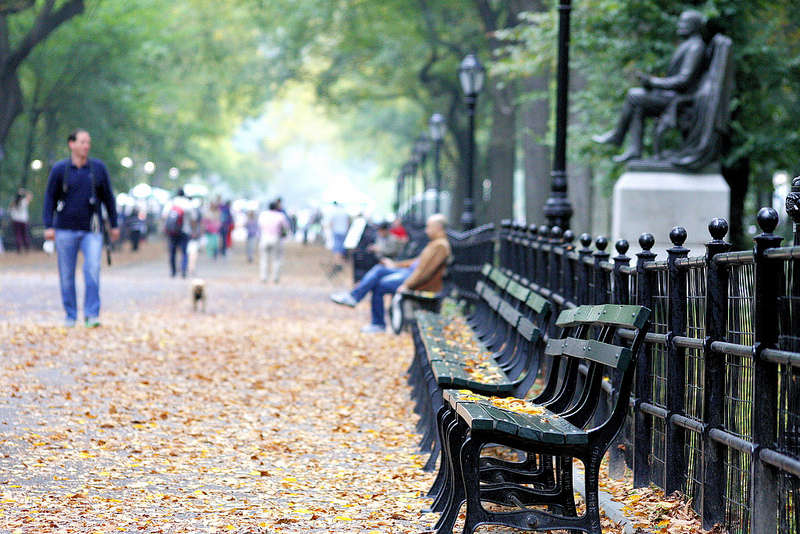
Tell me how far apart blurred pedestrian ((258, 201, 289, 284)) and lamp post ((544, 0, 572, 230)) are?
13.8 metres

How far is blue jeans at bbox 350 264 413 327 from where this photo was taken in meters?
15.3

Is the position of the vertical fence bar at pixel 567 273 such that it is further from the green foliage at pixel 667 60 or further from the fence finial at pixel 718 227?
the green foliage at pixel 667 60

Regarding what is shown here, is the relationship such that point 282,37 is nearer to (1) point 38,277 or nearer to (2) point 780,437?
(1) point 38,277

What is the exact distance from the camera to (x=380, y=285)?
15.4 metres

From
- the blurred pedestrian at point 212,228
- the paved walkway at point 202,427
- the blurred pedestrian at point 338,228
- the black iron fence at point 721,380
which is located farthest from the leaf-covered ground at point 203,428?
the blurred pedestrian at point 212,228

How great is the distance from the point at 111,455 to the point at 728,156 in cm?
1523

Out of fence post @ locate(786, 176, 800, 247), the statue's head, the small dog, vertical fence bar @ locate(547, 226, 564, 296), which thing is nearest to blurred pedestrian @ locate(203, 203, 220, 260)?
the small dog

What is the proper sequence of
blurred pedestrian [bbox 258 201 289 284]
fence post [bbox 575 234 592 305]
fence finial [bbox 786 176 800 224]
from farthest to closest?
blurred pedestrian [bbox 258 201 289 284], fence post [bbox 575 234 592 305], fence finial [bbox 786 176 800 224]

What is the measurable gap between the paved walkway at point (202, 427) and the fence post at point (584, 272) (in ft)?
4.75

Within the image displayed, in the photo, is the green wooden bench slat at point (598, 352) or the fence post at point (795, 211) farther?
the green wooden bench slat at point (598, 352)

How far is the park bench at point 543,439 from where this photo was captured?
4.87m

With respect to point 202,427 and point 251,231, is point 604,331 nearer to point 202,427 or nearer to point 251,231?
point 202,427

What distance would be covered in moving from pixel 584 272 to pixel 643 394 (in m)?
1.77

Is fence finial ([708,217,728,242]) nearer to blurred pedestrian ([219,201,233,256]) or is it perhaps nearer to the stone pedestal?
the stone pedestal
